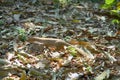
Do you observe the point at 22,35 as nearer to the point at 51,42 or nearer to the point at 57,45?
the point at 51,42

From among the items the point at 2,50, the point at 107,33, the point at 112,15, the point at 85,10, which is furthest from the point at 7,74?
the point at 85,10

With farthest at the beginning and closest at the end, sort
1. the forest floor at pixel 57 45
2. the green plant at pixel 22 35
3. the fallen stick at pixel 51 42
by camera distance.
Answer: the green plant at pixel 22 35, the fallen stick at pixel 51 42, the forest floor at pixel 57 45

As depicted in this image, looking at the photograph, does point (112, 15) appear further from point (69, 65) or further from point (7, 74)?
point (7, 74)

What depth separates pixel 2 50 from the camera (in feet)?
15.2

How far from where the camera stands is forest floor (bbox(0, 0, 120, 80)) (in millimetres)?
4082

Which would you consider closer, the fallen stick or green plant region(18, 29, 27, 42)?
the fallen stick

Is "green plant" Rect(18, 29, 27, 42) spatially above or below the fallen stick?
above

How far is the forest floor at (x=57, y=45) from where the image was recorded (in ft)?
13.4

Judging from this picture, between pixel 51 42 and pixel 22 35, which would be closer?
pixel 51 42

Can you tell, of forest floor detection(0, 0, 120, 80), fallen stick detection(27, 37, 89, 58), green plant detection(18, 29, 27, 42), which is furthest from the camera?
green plant detection(18, 29, 27, 42)

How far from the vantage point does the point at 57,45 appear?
15.6ft

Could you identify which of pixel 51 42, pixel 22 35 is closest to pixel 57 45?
pixel 51 42

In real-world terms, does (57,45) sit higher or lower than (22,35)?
lower

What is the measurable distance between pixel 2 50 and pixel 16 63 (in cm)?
47
